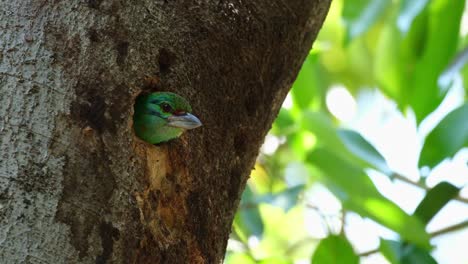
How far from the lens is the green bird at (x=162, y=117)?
9.53ft

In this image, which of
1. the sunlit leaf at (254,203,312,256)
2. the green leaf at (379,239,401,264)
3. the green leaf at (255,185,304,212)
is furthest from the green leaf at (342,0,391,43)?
the sunlit leaf at (254,203,312,256)

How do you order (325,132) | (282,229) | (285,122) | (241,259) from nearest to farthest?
(241,259)
(325,132)
(285,122)
(282,229)

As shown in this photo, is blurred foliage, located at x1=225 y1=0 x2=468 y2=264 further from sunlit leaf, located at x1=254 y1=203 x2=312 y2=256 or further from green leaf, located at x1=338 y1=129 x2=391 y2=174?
sunlit leaf, located at x1=254 y1=203 x2=312 y2=256

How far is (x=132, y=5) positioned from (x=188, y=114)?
426 mm

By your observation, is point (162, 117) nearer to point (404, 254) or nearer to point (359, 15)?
point (404, 254)

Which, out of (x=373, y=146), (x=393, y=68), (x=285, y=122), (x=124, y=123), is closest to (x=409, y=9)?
(x=393, y=68)

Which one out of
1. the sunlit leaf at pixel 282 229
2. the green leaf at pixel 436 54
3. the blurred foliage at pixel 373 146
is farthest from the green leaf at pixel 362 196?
the sunlit leaf at pixel 282 229

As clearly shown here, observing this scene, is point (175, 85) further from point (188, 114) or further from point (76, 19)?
point (76, 19)

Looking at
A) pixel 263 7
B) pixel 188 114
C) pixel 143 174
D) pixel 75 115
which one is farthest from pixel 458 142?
pixel 75 115

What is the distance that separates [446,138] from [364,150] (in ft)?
1.35

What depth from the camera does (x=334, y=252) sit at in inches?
145

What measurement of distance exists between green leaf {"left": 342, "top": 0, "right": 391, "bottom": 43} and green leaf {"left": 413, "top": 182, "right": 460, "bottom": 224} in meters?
0.93

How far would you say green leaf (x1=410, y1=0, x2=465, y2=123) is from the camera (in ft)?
13.2

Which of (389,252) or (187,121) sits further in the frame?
(389,252)
